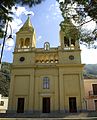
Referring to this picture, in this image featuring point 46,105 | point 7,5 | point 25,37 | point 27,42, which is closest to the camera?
point 7,5

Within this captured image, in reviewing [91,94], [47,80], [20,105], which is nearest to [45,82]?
[47,80]

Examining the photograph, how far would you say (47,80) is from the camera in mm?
27938

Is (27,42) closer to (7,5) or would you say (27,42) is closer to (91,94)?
(91,94)

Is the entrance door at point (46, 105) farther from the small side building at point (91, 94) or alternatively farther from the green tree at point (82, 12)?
the green tree at point (82, 12)

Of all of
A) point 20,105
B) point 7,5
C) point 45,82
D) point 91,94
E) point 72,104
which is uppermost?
point 7,5

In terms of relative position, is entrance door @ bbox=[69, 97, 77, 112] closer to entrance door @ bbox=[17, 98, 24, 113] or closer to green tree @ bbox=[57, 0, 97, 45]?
entrance door @ bbox=[17, 98, 24, 113]

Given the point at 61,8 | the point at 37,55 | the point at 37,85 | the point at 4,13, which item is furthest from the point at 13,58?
the point at 4,13

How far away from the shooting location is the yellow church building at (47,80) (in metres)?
26.4

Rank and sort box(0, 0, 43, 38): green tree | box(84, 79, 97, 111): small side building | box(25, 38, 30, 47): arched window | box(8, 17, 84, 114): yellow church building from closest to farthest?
1. box(0, 0, 43, 38): green tree
2. box(8, 17, 84, 114): yellow church building
3. box(84, 79, 97, 111): small side building
4. box(25, 38, 30, 47): arched window

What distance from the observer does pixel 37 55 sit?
29953mm

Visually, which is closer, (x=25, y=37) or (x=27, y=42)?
(x=25, y=37)

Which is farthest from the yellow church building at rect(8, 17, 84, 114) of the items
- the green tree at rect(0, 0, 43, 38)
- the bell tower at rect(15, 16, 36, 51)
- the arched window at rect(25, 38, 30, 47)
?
the green tree at rect(0, 0, 43, 38)

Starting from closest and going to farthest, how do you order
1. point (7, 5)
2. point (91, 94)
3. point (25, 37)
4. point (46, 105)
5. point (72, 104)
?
point (7, 5), point (72, 104), point (46, 105), point (25, 37), point (91, 94)

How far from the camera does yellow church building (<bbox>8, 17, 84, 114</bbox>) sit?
26391mm
